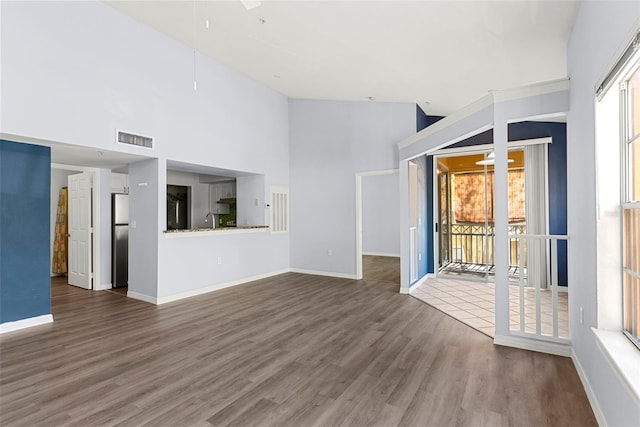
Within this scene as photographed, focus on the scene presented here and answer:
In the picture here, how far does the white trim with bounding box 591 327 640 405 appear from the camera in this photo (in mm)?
1428

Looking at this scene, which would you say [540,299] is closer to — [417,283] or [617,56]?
[417,283]

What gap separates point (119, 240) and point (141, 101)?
2.64 m

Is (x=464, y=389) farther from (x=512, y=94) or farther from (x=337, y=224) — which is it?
(x=337, y=224)

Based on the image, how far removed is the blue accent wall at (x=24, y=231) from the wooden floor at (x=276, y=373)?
1.12ft

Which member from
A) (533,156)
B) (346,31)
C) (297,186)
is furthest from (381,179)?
(346,31)

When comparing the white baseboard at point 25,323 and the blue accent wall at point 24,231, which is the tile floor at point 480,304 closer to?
the white baseboard at point 25,323

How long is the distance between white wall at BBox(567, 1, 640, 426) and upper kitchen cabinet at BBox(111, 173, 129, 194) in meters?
6.55

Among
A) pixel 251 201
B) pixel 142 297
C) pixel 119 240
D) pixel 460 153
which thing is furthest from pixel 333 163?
pixel 119 240

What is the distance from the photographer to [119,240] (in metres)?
5.66

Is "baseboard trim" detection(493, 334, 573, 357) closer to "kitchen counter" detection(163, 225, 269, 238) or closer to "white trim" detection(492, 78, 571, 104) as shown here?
"white trim" detection(492, 78, 571, 104)

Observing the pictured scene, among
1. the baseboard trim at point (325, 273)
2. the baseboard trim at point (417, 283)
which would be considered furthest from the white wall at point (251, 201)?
the baseboard trim at point (417, 283)

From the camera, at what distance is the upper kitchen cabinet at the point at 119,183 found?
5.77 meters

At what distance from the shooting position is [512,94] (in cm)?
293

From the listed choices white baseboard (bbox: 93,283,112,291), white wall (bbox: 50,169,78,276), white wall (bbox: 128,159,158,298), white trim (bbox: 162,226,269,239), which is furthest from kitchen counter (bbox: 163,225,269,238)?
white wall (bbox: 50,169,78,276)
